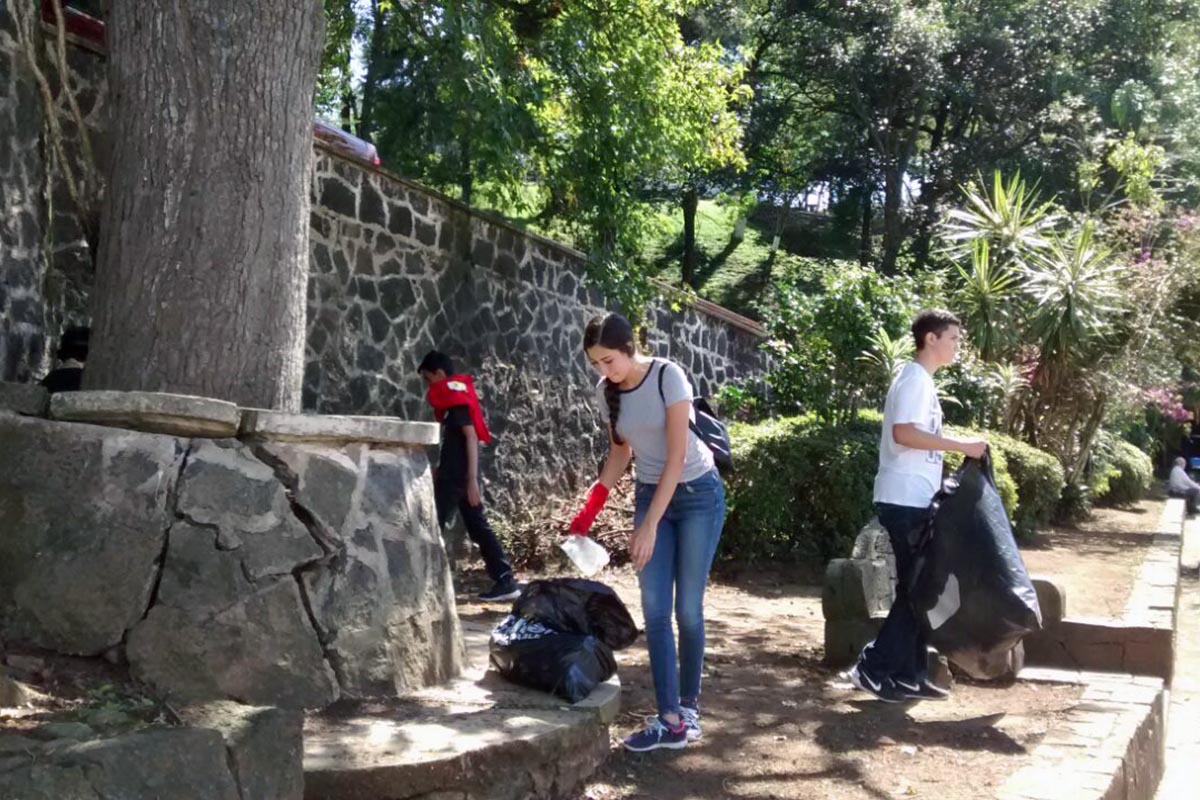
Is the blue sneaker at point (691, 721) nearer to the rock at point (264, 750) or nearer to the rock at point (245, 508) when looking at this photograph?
the rock at point (245, 508)

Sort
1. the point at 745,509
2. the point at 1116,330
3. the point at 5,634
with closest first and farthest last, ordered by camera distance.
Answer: the point at 5,634 → the point at 745,509 → the point at 1116,330

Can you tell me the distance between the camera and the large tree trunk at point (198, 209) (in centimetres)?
455

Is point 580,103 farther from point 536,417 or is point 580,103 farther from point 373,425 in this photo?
point 373,425

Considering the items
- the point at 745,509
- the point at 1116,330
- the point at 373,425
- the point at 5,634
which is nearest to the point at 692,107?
the point at 745,509

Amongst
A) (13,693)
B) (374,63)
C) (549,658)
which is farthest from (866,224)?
(13,693)

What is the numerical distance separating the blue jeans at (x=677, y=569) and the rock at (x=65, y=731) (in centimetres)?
237

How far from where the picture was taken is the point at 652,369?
4.95m

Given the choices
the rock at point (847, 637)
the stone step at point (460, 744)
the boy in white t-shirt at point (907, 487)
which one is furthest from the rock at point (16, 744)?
the rock at point (847, 637)

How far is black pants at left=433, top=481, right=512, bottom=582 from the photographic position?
833 cm

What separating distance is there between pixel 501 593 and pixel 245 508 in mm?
4239

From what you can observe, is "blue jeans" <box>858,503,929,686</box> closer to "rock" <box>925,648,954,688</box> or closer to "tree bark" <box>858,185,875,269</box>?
"rock" <box>925,648,954,688</box>

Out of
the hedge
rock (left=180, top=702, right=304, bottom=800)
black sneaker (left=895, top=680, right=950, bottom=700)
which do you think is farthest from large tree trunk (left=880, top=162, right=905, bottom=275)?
rock (left=180, top=702, right=304, bottom=800)

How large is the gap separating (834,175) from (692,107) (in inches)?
788

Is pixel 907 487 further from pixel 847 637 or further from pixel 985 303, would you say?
pixel 985 303
